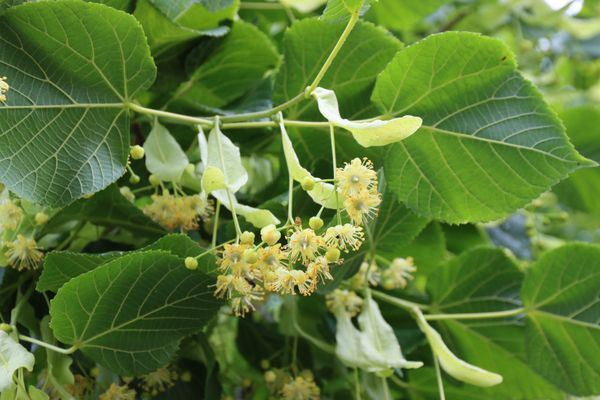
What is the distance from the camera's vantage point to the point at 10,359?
23.0 inches

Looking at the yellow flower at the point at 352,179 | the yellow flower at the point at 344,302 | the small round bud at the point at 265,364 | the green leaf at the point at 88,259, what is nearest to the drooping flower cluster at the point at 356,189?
the yellow flower at the point at 352,179

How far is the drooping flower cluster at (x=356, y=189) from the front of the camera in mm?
542

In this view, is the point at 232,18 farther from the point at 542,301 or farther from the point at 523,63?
the point at 523,63

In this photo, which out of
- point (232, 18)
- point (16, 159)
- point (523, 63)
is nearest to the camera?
point (16, 159)

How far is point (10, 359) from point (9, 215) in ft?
0.45

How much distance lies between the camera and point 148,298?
0.62 m

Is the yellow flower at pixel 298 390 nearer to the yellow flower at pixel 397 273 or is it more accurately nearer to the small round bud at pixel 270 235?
the yellow flower at pixel 397 273

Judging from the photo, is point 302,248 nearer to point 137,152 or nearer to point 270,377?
point 137,152

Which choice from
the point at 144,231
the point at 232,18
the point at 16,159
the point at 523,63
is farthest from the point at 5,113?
the point at 523,63

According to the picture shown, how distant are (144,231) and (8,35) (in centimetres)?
21

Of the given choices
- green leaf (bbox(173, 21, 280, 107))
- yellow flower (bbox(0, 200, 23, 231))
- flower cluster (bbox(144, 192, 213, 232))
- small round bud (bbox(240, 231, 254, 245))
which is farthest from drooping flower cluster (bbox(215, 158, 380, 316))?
green leaf (bbox(173, 21, 280, 107))

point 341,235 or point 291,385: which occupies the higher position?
point 341,235

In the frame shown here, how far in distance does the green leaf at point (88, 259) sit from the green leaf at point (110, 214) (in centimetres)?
7

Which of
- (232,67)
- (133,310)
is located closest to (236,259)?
(133,310)
